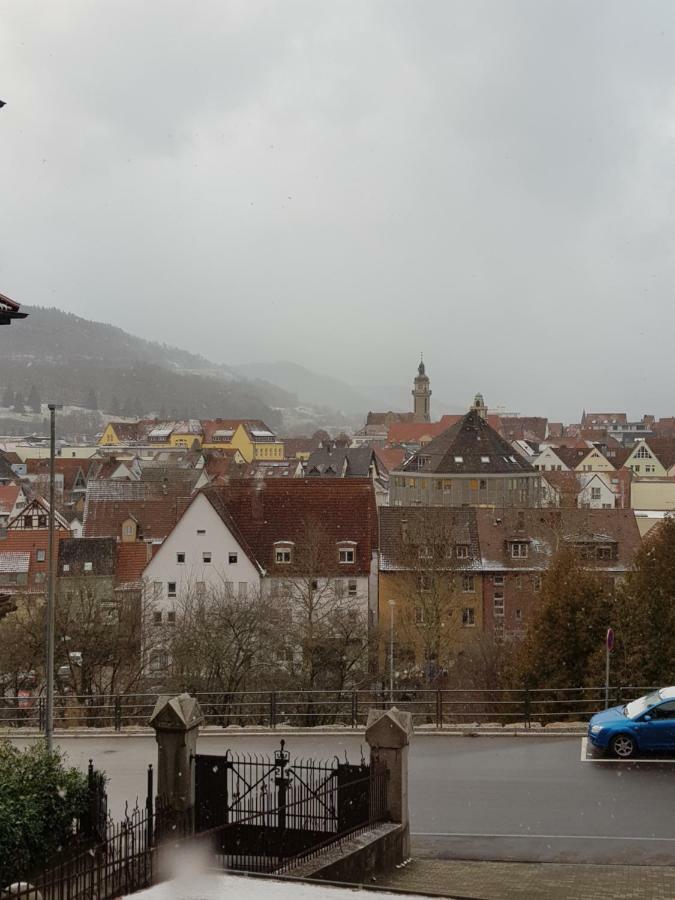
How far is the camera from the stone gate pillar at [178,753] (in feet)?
43.6

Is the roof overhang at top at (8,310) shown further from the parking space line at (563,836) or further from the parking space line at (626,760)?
the parking space line at (626,760)

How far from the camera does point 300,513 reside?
165 feet

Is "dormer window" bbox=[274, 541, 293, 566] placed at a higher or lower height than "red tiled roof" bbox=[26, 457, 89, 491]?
lower

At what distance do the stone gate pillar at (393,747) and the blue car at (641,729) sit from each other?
5.18m

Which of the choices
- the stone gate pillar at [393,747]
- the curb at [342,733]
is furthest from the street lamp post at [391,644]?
the stone gate pillar at [393,747]

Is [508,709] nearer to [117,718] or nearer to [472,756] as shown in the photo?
[472,756]

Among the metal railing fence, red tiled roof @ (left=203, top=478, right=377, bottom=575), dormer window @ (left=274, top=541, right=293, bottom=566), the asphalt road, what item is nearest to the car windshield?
the asphalt road

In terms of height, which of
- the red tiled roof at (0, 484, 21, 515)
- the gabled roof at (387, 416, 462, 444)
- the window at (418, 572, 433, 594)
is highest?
the gabled roof at (387, 416, 462, 444)

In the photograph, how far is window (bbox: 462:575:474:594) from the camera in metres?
51.5

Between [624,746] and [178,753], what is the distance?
780 centimetres

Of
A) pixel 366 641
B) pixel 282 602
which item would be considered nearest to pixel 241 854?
pixel 366 641

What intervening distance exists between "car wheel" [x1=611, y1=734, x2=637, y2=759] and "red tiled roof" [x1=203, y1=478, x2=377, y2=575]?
30680 mm

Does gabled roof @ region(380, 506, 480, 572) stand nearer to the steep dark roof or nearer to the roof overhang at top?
the roof overhang at top

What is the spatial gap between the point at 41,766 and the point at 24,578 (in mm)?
45407
